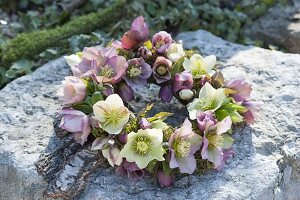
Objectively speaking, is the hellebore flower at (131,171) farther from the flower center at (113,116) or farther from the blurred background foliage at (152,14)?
the blurred background foliage at (152,14)

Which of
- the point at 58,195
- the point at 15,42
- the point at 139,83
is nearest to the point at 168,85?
the point at 139,83

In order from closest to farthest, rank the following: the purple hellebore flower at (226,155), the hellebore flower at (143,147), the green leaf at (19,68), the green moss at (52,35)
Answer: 1. the hellebore flower at (143,147)
2. the purple hellebore flower at (226,155)
3. the green leaf at (19,68)
4. the green moss at (52,35)

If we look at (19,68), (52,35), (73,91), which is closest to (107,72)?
(73,91)

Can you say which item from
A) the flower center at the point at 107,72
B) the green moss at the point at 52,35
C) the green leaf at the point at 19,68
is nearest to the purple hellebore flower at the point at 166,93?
the flower center at the point at 107,72

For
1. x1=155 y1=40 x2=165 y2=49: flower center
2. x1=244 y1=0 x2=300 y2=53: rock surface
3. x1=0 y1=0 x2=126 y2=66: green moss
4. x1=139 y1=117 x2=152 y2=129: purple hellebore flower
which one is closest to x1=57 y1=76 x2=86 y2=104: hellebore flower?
x1=139 y1=117 x2=152 y2=129: purple hellebore flower

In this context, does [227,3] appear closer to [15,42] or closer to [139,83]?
[15,42]
